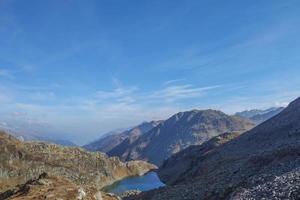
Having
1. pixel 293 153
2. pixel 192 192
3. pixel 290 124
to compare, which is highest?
pixel 290 124

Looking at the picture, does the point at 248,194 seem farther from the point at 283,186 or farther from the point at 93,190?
the point at 93,190

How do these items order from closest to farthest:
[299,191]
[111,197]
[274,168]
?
[299,191]
[274,168]
[111,197]

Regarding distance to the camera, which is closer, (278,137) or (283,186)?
(283,186)

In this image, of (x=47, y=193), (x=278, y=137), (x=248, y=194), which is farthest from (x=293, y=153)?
(x=278, y=137)

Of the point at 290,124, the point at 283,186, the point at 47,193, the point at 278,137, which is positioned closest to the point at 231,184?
the point at 283,186

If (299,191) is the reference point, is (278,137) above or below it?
above

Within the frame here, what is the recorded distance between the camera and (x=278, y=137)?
186250 mm

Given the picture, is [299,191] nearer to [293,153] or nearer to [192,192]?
[293,153]

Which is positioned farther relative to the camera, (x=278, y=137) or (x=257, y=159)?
(x=278, y=137)

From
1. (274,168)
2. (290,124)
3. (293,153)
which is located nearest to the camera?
(274,168)

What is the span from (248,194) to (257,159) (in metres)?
42.4

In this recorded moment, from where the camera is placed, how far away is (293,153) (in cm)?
9906

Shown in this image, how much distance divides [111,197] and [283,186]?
53112 millimetres

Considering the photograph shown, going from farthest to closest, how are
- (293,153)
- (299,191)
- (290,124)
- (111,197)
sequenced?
(290,124), (111,197), (293,153), (299,191)
